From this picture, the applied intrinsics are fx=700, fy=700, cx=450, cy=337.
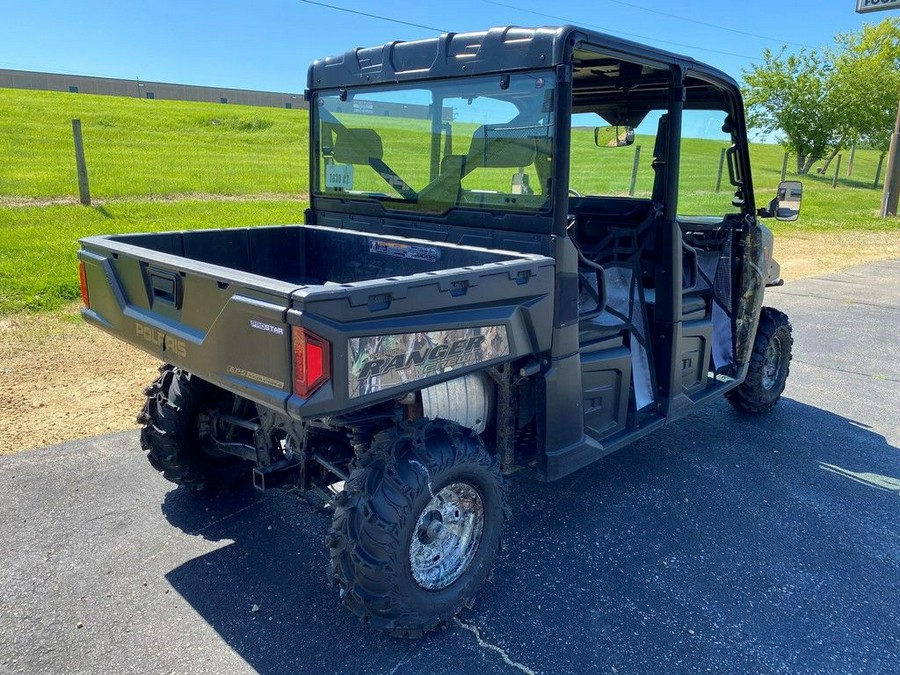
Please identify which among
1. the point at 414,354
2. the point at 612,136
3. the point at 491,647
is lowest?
the point at 491,647

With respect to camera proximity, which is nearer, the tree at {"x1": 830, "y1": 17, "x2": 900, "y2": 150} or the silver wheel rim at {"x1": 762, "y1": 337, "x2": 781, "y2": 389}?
the silver wheel rim at {"x1": 762, "y1": 337, "x2": 781, "y2": 389}

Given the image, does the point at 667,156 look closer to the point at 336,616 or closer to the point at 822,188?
the point at 336,616

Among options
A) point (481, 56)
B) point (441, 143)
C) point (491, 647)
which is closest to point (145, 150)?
point (441, 143)

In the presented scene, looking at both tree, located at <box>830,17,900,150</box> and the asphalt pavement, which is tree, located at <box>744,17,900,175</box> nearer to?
tree, located at <box>830,17,900,150</box>

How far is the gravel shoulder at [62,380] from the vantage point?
4.34 meters

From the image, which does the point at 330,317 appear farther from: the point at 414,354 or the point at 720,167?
the point at 720,167

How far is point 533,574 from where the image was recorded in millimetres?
3141

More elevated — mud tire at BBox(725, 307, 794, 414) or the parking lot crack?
mud tire at BBox(725, 307, 794, 414)

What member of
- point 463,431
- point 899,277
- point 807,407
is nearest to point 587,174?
point 463,431

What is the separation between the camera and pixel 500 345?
9.06 ft

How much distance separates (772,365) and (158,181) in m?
13.4

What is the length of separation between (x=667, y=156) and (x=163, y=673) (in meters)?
3.26

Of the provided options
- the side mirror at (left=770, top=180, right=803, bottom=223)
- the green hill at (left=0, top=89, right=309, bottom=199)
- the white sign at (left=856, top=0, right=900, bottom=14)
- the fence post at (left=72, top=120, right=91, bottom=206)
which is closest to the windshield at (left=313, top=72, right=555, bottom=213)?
the side mirror at (left=770, top=180, right=803, bottom=223)

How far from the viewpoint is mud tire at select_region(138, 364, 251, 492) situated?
334cm
